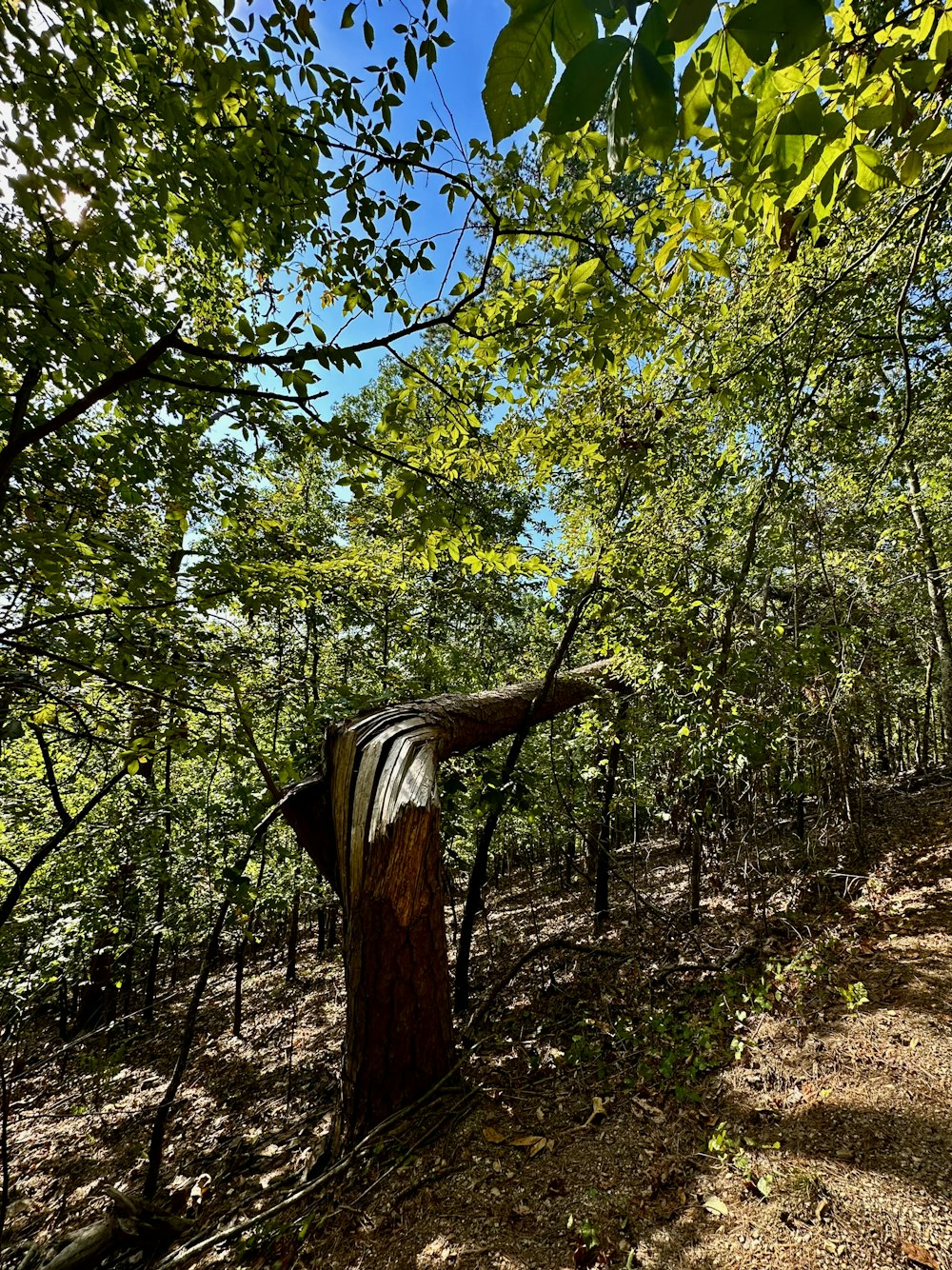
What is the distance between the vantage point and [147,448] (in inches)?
128

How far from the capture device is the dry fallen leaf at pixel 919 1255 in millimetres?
1594

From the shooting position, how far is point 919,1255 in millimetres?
1625

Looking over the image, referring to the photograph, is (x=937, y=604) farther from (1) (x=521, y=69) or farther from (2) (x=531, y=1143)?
(1) (x=521, y=69)

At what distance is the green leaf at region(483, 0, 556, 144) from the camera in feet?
2.45

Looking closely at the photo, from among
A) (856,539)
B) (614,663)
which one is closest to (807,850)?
(614,663)

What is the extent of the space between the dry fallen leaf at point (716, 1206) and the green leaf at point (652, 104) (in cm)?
325

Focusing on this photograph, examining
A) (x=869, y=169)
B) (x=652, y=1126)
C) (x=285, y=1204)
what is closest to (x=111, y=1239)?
(x=285, y=1204)

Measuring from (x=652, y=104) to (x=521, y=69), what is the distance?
229 mm

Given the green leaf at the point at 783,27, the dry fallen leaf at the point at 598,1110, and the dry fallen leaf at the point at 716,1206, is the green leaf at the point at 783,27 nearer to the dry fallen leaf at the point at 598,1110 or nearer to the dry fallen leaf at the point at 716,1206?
the dry fallen leaf at the point at 716,1206

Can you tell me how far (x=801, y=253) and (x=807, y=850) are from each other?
190 inches

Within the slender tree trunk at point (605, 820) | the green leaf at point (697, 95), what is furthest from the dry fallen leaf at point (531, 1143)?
the green leaf at point (697, 95)

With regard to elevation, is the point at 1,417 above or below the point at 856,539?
above

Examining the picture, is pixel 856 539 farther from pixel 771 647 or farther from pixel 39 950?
pixel 39 950

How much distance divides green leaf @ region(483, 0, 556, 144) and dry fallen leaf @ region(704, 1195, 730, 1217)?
133 inches
